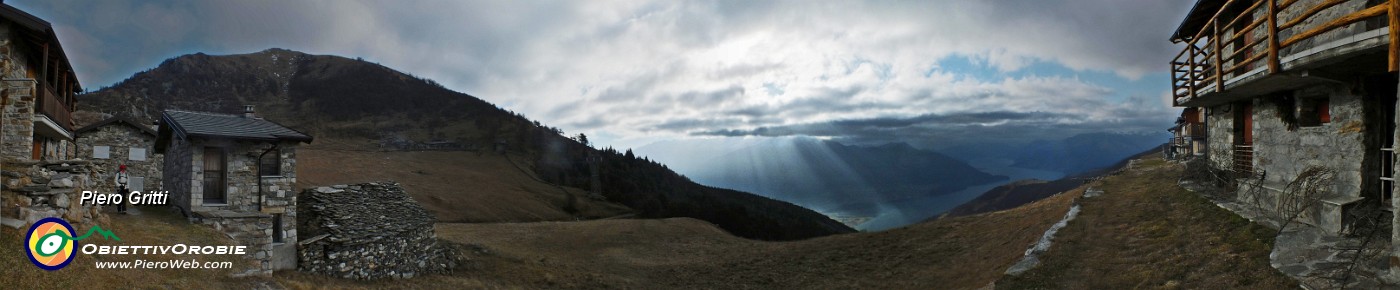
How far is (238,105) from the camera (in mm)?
93875

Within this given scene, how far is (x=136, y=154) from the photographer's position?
89.2 ft

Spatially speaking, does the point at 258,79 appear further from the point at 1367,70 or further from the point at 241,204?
the point at 1367,70

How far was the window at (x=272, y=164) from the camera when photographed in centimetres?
1652

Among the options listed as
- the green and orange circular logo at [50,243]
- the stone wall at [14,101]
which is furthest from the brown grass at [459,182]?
the green and orange circular logo at [50,243]

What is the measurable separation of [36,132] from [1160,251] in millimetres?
35690

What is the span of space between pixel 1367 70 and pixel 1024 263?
7.16 meters

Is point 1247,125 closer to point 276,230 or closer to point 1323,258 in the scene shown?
point 1323,258

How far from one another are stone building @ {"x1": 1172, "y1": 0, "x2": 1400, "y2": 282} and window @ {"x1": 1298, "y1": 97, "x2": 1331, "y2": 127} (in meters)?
0.02

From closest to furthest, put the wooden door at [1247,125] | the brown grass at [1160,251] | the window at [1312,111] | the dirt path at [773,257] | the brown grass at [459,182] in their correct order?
the brown grass at [1160,251]
the window at [1312,111]
the wooden door at [1247,125]
the dirt path at [773,257]
the brown grass at [459,182]

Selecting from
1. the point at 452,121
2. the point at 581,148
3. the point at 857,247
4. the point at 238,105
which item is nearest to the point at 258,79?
the point at 238,105

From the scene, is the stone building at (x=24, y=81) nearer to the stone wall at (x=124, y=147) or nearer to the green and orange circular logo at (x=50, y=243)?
the green and orange circular logo at (x=50, y=243)

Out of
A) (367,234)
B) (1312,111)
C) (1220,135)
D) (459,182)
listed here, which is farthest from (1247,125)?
(459,182)

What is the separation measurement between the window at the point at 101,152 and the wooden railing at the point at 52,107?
1.52 metres

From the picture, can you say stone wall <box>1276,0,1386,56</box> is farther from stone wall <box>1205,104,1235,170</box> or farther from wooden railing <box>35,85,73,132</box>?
wooden railing <box>35,85,73,132</box>
